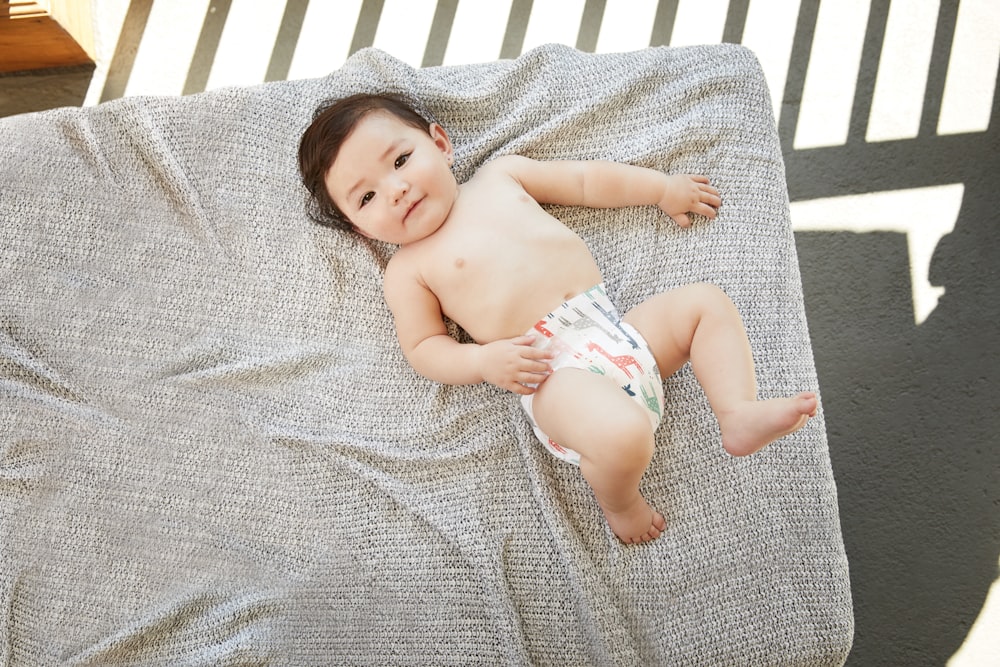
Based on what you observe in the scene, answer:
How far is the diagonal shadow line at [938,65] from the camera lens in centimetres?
191

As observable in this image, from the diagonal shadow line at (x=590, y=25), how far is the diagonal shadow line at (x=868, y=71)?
0.65m

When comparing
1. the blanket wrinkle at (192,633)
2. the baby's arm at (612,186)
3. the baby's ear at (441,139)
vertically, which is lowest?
the blanket wrinkle at (192,633)

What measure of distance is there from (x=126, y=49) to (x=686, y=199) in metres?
1.65

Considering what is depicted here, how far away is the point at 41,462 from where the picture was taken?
1.39 meters

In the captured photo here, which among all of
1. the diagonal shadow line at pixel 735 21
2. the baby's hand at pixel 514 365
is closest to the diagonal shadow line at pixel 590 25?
the diagonal shadow line at pixel 735 21

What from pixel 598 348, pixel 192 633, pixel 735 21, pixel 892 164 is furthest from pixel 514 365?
pixel 735 21

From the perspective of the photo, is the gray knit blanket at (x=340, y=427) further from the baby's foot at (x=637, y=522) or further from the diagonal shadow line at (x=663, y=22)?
the diagonal shadow line at (x=663, y=22)

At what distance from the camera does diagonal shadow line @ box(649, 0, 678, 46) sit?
2.08 m

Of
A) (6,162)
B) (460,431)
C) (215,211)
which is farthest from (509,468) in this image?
(6,162)

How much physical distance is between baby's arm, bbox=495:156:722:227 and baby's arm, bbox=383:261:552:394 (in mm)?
272

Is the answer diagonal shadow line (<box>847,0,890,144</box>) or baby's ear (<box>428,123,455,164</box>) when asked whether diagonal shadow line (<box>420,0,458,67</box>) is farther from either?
diagonal shadow line (<box>847,0,890,144</box>)

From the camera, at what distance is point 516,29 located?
2125 mm

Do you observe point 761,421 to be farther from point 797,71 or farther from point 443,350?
point 797,71

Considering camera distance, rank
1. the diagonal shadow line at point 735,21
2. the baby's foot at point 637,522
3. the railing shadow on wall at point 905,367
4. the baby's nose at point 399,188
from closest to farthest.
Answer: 1. the baby's foot at point 637,522
2. the baby's nose at point 399,188
3. the railing shadow on wall at point 905,367
4. the diagonal shadow line at point 735,21
